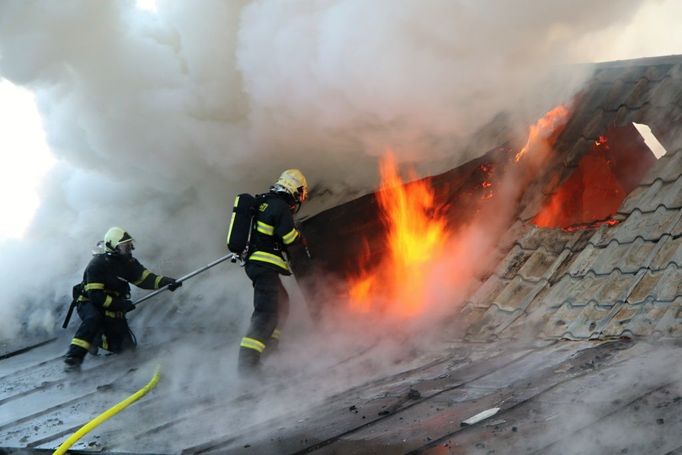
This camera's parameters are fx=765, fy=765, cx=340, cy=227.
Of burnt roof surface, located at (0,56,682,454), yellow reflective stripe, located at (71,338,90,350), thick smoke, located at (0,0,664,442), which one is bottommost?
burnt roof surface, located at (0,56,682,454)

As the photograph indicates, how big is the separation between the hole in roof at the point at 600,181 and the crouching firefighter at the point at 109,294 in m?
3.90

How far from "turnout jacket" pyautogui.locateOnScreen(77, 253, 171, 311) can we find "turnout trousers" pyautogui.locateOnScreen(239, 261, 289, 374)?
1.54 meters

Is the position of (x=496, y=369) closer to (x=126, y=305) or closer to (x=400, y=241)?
(x=400, y=241)

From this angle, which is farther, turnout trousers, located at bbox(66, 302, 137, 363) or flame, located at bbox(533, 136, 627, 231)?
turnout trousers, located at bbox(66, 302, 137, 363)

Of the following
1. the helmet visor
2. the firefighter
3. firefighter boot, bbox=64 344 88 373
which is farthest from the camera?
the helmet visor

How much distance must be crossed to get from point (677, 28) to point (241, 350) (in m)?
6.51

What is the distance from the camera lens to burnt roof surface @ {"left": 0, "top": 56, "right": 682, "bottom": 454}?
13.4ft

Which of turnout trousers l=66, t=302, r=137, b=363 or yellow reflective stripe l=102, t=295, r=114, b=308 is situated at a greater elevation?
yellow reflective stripe l=102, t=295, r=114, b=308

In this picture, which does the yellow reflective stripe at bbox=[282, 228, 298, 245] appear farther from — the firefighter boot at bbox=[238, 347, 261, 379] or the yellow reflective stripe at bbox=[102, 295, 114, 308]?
the yellow reflective stripe at bbox=[102, 295, 114, 308]

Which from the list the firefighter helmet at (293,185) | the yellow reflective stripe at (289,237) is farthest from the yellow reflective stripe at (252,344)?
the firefighter helmet at (293,185)

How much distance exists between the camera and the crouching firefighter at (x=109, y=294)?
769cm

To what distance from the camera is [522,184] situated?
7.61 metres

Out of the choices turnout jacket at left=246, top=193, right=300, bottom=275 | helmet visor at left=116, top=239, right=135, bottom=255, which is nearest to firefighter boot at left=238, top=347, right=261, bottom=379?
turnout jacket at left=246, top=193, right=300, bottom=275

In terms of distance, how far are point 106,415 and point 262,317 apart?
1716 millimetres
